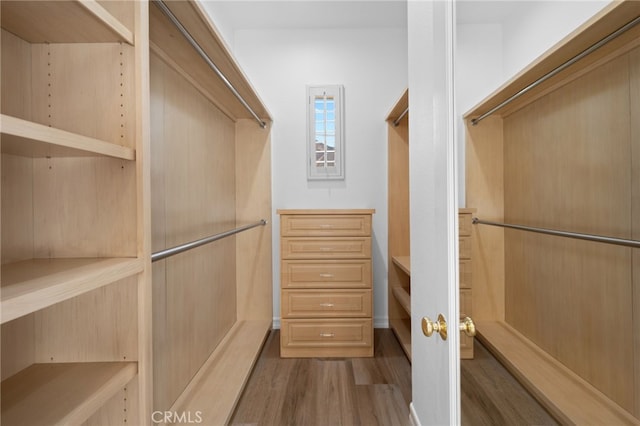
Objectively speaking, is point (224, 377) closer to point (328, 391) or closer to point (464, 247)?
point (328, 391)

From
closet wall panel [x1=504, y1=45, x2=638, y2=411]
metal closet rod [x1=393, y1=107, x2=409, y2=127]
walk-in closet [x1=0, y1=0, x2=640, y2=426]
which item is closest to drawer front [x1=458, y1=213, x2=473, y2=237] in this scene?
walk-in closet [x1=0, y1=0, x2=640, y2=426]

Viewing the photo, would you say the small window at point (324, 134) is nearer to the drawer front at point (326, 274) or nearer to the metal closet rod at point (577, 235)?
the drawer front at point (326, 274)

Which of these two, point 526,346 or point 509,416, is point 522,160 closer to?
point 526,346

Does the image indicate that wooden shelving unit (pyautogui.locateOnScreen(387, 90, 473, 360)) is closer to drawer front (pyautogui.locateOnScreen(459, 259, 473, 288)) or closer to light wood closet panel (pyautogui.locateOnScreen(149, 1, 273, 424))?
light wood closet panel (pyautogui.locateOnScreen(149, 1, 273, 424))

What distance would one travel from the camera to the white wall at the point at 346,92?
294cm

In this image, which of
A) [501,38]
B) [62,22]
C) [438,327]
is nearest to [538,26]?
[501,38]

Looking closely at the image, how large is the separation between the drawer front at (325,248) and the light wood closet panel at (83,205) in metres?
1.47

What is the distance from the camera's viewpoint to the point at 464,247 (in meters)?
0.77

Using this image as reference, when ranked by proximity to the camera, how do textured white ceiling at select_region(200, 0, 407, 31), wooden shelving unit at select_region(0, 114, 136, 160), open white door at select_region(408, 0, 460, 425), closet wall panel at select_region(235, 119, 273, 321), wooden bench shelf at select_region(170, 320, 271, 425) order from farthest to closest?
closet wall panel at select_region(235, 119, 273, 321), textured white ceiling at select_region(200, 0, 407, 31), wooden bench shelf at select_region(170, 320, 271, 425), open white door at select_region(408, 0, 460, 425), wooden shelving unit at select_region(0, 114, 136, 160)

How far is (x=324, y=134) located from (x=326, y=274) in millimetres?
1269

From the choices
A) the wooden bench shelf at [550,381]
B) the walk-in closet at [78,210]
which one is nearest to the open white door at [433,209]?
the wooden bench shelf at [550,381]

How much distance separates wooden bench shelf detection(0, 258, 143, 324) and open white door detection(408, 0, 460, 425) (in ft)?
2.73

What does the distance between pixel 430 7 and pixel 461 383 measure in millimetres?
1127

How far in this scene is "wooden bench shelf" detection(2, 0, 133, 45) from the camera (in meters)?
0.74
